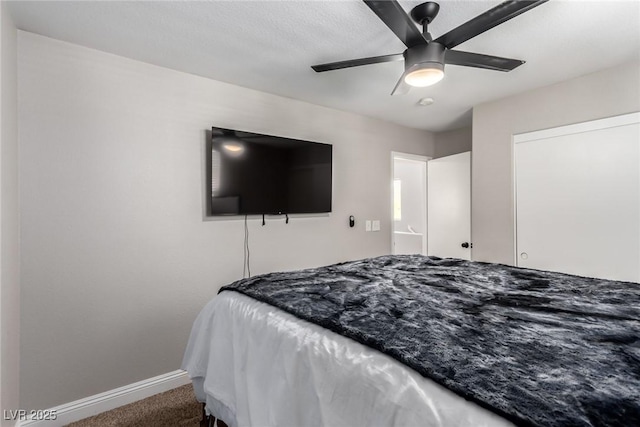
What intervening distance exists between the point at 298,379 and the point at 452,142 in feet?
13.3

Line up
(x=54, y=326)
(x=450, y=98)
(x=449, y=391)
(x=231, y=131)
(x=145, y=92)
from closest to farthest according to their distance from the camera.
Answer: (x=449, y=391), (x=54, y=326), (x=145, y=92), (x=231, y=131), (x=450, y=98)

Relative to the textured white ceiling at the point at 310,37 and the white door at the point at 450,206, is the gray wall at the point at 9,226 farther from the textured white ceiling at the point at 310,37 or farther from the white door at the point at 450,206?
the white door at the point at 450,206

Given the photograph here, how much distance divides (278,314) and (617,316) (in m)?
1.28

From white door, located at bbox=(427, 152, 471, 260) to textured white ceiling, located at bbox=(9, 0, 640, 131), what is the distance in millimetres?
1258

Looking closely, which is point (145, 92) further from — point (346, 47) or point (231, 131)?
point (346, 47)

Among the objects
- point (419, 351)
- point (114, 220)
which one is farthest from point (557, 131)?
point (114, 220)

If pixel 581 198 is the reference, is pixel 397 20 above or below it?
above

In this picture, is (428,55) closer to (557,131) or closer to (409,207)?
(557,131)

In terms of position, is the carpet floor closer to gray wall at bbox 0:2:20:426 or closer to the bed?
gray wall at bbox 0:2:20:426

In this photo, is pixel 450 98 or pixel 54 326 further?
pixel 450 98

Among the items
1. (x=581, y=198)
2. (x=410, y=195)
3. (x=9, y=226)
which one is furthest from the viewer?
(x=410, y=195)

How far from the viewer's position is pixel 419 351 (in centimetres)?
88

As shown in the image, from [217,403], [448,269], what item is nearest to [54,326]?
[217,403]

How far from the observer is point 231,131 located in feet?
8.52
